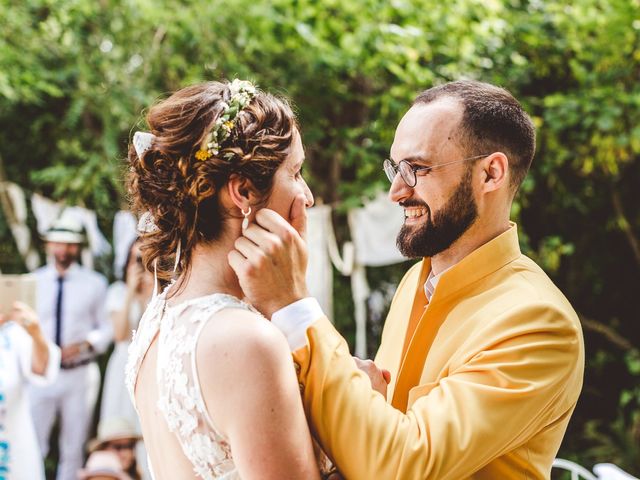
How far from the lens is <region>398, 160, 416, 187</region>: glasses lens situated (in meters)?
1.97

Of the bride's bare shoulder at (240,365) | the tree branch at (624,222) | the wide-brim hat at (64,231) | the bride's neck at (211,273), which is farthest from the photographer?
the tree branch at (624,222)

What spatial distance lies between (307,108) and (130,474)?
288 centimetres

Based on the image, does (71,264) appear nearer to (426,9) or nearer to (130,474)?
(130,474)

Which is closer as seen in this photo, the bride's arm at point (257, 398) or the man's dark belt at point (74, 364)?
the bride's arm at point (257, 398)

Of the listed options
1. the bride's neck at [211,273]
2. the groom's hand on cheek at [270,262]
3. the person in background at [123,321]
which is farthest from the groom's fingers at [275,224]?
the person in background at [123,321]

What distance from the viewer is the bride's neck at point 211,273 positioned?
1686 mm

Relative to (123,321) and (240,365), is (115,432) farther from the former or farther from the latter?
(240,365)

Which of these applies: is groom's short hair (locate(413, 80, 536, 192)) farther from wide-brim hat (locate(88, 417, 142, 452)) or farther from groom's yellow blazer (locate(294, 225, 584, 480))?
wide-brim hat (locate(88, 417, 142, 452))

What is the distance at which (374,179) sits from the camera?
5719 millimetres

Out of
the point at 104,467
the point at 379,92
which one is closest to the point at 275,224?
the point at 104,467

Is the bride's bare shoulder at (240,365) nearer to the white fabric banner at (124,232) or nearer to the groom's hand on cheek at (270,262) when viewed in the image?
the groom's hand on cheek at (270,262)

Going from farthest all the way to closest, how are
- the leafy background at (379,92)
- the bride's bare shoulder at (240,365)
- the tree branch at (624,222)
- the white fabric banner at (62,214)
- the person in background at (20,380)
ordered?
1. the tree branch at (624,222)
2. the white fabric banner at (62,214)
3. the leafy background at (379,92)
4. the person in background at (20,380)
5. the bride's bare shoulder at (240,365)

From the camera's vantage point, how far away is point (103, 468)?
4387 millimetres

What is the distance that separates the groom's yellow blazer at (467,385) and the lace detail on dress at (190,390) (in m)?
0.20
